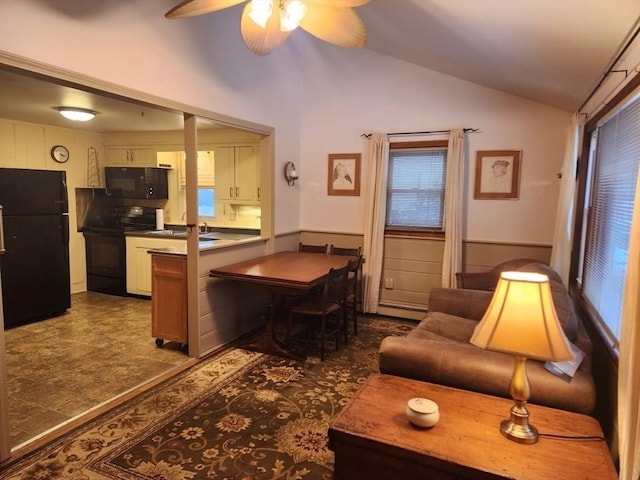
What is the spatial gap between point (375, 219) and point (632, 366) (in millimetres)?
3582

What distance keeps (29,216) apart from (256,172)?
8.22ft

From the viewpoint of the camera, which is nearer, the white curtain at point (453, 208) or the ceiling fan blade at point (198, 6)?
the ceiling fan blade at point (198, 6)

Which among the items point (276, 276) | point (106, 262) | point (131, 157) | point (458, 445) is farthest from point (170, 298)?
point (131, 157)

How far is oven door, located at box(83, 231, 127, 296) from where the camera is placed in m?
5.38

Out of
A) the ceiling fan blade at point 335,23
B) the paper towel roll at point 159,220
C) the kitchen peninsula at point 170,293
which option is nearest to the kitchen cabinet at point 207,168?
the paper towel roll at point 159,220

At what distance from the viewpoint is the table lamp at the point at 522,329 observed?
1360 mm

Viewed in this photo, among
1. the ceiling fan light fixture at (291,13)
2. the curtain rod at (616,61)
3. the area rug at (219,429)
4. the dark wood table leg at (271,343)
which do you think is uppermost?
the ceiling fan light fixture at (291,13)

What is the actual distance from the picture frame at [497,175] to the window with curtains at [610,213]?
34.6 inches

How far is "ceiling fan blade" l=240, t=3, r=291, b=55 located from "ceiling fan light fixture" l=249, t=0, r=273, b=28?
10cm

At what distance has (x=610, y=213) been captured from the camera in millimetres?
2537

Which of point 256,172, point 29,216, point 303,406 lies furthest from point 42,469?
point 256,172

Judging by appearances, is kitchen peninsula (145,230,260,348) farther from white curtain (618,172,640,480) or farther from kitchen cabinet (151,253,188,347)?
white curtain (618,172,640,480)

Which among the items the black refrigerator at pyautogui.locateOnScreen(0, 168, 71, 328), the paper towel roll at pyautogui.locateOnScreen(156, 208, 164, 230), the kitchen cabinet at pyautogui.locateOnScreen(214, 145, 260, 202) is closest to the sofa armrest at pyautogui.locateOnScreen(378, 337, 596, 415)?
the kitchen cabinet at pyautogui.locateOnScreen(214, 145, 260, 202)

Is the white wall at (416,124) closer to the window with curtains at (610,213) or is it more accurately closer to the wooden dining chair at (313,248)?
the wooden dining chair at (313,248)
